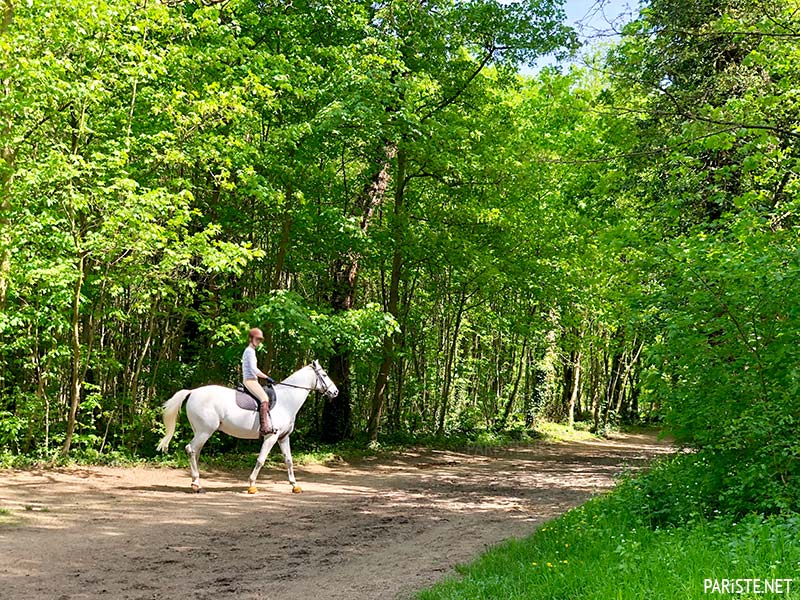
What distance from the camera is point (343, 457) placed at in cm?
1584

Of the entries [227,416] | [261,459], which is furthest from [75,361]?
[261,459]

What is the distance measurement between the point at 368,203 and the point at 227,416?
27.7ft

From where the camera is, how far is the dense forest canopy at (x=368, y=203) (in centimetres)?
744

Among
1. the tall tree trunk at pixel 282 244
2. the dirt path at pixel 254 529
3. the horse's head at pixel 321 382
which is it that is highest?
the tall tree trunk at pixel 282 244

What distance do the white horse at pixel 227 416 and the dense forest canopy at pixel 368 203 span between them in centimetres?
198

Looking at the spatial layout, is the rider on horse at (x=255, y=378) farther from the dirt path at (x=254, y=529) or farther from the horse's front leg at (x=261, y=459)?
the dirt path at (x=254, y=529)

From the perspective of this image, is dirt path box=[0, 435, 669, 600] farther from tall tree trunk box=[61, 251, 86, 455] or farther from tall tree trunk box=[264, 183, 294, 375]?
tall tree trunk box=[264, 183, 294, 375]

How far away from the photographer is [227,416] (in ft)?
36.4

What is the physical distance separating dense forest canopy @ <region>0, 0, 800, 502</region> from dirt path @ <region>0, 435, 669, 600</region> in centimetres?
245

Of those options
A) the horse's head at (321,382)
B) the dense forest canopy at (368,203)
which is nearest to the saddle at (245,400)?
the horse's head at (321,382)

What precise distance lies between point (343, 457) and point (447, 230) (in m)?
7.08

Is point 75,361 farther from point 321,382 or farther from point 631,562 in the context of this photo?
point 631,562

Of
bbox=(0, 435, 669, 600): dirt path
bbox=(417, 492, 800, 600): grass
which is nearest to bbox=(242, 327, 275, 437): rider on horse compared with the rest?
bbox=(0, 435, 669, 600): dirt path

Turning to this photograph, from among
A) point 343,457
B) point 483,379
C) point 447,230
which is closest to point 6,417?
point 343,457
